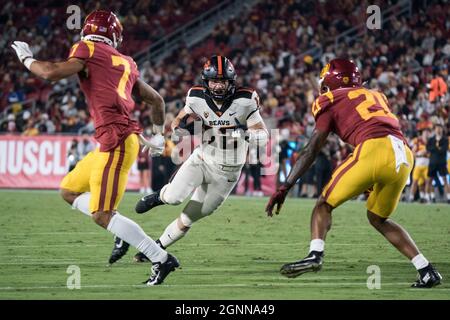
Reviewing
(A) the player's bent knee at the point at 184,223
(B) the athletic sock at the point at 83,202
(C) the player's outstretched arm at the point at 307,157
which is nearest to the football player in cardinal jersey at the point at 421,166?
(A) the player's bent knee at the point at 184,223

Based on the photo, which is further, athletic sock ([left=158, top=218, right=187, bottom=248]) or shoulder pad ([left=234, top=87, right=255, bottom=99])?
shoulder pad ([left=234, top=87, right=255, bottom=99])

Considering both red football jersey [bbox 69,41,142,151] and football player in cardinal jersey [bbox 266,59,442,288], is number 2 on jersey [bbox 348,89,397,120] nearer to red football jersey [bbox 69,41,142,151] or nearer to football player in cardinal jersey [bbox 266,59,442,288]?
football player in cardinal jersey [bbox 266,59,442,288]

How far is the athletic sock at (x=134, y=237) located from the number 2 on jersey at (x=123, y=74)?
1041mm

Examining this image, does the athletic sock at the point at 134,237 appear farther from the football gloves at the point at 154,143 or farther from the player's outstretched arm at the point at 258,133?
the player's outstretched arm at the point at 258,133

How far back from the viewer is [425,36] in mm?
24141

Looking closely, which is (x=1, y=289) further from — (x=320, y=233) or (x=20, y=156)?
(x=20, y=156)

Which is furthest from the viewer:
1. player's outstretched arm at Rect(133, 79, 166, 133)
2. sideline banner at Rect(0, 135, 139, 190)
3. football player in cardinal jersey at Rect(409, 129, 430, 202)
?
sideline banner at Rect(0, 135, 139, 190)

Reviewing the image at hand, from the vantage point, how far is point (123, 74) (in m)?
7.75

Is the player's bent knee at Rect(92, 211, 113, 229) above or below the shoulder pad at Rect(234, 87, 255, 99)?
below

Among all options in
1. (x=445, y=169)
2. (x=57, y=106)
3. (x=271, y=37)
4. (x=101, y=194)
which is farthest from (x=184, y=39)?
(x=101, y=194)

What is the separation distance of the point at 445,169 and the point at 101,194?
45.9 ft

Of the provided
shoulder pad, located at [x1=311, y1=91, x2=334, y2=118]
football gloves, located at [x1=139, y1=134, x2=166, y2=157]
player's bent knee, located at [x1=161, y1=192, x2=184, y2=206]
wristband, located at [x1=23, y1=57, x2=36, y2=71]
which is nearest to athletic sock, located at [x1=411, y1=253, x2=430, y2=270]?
shoulder pad, located at [x1=311, y1=91, x2=334, y2=118]

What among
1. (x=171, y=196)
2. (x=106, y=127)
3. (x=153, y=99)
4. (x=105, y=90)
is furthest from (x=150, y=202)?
(x=105, y=90)

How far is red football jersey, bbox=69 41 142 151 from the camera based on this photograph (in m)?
7.55
